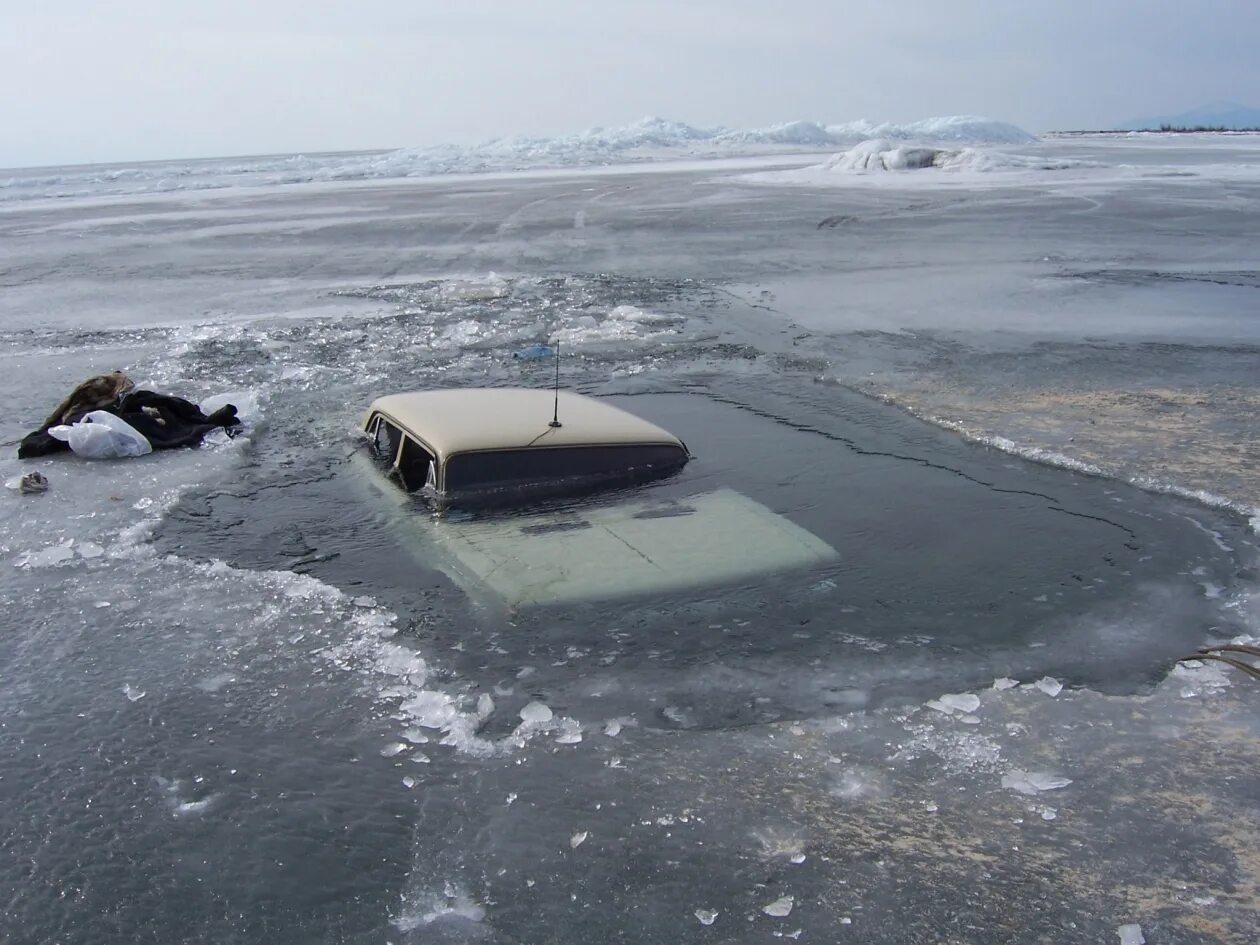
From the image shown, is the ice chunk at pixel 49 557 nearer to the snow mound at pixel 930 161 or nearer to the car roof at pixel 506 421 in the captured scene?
the car roof at pixel 506 421

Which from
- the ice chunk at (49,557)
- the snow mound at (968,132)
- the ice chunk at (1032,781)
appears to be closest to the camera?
the ice chunk at (1032,781)

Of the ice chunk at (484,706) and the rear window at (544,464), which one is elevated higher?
the rear window at (544,464)

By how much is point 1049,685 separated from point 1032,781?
2.73 feet

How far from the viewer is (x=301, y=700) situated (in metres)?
4.54

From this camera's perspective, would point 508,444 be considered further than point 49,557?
Yes

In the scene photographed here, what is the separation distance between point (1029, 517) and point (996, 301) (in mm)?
8295

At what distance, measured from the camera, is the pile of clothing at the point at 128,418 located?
7.98 m

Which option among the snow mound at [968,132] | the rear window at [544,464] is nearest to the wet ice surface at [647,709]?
the rear window at [544,464]

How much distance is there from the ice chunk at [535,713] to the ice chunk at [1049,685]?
222 centimetres

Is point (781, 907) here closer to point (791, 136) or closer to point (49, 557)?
point (49, 557)

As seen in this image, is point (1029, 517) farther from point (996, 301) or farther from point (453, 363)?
point (996, 301)

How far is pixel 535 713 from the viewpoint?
4.41m

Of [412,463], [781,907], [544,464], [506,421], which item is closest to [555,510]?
[544,464]

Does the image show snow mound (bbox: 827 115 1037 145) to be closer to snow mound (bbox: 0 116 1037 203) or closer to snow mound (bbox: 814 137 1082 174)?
snow mound (bbox: 0 116 1037 203)
